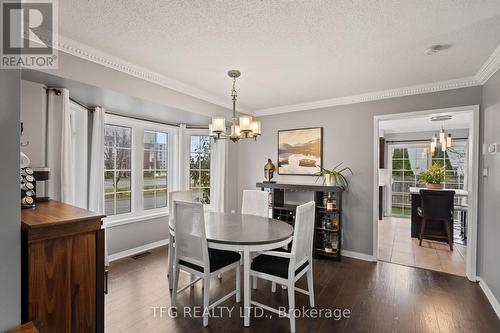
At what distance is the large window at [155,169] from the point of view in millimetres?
4215

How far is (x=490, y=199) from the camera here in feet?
8.75

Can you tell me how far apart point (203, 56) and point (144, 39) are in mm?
552

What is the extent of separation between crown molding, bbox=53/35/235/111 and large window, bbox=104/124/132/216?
1302mm

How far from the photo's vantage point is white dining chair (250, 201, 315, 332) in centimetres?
212

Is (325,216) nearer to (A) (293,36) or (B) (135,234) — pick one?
(A) (293,36)

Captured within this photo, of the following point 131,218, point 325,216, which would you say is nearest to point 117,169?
point 131,218

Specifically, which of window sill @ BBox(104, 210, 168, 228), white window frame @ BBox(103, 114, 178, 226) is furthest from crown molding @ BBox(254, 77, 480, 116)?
window sill @ BBox(104, 210, 168, 228)

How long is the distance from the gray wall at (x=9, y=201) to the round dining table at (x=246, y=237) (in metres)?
1.33

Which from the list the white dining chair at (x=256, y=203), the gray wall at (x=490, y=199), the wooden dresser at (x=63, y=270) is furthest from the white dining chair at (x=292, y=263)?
the gray wall at (x=490, y=199)

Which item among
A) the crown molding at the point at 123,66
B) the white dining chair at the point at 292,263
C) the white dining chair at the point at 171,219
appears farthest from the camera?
→ the white dining chair at the point at 171,219

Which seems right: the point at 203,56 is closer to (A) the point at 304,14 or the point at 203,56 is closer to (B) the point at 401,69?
(A) the point at 304,14

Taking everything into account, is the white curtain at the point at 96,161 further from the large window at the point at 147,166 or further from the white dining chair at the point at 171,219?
the white dining chair at the point at 171,219

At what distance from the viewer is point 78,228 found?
1457 mm

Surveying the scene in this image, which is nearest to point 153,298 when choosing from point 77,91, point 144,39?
point 77,91
